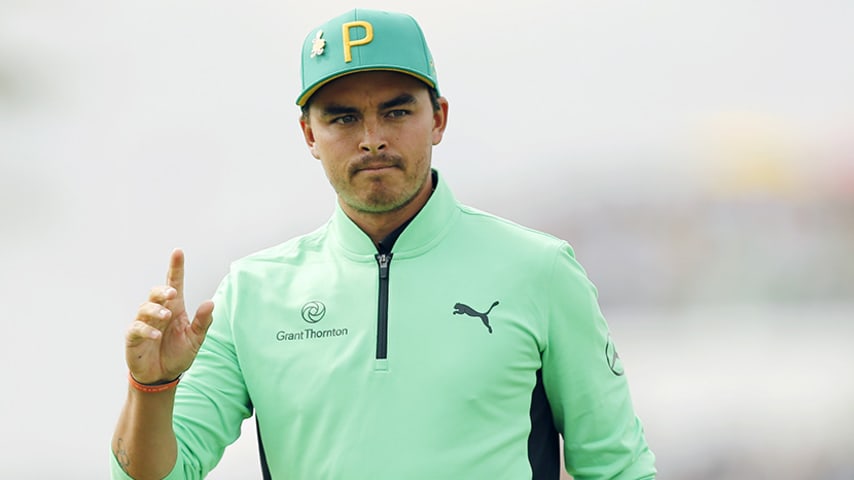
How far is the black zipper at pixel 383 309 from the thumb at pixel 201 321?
0.30m

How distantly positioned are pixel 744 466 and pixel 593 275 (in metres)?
1.04

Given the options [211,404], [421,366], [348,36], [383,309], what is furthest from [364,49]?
[211,404]

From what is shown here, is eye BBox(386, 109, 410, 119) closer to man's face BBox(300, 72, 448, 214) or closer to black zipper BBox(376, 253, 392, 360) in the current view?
man's face BBox(300, 72, 448, 214)

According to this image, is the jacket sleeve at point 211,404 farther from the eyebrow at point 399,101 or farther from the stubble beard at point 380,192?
the eyebrow at point 399,101

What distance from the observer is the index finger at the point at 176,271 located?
5.22ft

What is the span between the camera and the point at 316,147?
186 centimetres

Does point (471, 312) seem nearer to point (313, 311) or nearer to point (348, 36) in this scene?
point (313, 311)

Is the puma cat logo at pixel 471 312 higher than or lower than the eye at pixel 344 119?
lower

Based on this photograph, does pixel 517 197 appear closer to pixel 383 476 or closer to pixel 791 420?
pixel 791 420

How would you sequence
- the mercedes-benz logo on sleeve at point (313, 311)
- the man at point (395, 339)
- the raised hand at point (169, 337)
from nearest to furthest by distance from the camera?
the raised hand at point (169, 337)
the man at point (395, 339)
the mercedes-benz logo on sleeve at point (313, 311)

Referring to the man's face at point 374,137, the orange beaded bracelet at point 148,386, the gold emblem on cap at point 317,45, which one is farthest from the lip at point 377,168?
the orange beaded bracelet at point 148,386

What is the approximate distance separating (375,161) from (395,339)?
300 millimetres

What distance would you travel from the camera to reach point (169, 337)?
1594 millimetres

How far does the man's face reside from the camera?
1.78m
